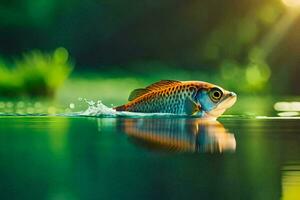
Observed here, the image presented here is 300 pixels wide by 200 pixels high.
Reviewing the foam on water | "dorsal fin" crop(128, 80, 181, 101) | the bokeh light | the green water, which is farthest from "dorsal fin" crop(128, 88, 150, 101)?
the bokeh light

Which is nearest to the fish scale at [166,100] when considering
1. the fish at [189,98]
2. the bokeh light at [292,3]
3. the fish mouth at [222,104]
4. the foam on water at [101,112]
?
the fish at [189,98]

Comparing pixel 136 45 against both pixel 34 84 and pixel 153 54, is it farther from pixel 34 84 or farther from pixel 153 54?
pixel 34 84

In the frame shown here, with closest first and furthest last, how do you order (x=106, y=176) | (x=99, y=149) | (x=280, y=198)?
(x=280, y=198) < (x=106, y=176) < (x=99, y=149)

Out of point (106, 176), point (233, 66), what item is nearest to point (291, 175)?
point (106, 176)

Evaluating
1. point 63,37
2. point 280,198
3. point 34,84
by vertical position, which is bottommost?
point 280,198

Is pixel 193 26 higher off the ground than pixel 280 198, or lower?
higher

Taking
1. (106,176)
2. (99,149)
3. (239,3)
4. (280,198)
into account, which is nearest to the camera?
(280,198)

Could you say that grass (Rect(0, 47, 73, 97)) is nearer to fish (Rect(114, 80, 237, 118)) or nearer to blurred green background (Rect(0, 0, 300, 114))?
blurred green background (Rect(0, 0, 300, 114))
